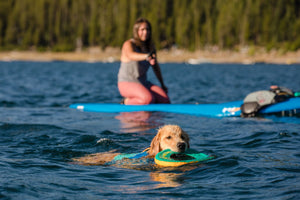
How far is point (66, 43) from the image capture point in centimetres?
10862

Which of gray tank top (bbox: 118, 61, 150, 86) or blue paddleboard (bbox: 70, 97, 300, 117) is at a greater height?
gray tank top (bbox: 118, 61, 150, 86)

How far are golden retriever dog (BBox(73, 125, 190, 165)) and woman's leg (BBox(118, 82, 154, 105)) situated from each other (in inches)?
186

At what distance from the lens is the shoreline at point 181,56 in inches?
2911

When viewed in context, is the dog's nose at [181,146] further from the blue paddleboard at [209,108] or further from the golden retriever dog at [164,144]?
the blue paddleboard at [209,108]

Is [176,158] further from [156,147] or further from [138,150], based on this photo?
[138,150]

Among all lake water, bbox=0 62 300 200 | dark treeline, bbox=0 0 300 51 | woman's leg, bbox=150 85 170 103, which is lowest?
lake water, bbox=0 62 300 200

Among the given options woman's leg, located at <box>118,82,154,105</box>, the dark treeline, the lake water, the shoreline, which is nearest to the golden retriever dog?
the lake water

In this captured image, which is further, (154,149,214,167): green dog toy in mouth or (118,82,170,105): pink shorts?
(118,82,170,105): pink shorts

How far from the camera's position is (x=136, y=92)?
11328mm

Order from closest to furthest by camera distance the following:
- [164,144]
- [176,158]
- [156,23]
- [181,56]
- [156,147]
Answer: [176,158]
[164,144]
[156,147]
[181,56]
[156,23]

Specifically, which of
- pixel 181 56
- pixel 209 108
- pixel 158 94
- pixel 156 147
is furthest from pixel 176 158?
pixel 181 56

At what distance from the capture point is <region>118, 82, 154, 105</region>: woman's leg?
36.8 ft

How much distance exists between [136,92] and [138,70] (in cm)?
57

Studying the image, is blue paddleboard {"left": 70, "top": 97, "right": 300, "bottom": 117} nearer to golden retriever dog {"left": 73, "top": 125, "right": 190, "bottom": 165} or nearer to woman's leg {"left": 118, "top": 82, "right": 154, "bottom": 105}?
woman's leg {"left": 118, "top": 82, "right": 154, "bottom": 105}
